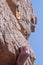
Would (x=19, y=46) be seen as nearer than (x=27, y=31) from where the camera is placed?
Yes

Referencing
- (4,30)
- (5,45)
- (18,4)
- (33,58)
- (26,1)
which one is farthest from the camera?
(26,1)

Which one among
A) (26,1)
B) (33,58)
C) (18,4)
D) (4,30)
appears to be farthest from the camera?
(26,1)

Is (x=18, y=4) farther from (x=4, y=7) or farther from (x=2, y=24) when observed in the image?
(x=2, y=24)

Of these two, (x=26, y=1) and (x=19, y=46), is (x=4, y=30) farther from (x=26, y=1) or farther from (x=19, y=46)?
(x=26, y=1)

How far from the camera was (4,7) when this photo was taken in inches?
311

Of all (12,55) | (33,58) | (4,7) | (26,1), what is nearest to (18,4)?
(26,1)

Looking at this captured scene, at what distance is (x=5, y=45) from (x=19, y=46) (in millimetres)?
749

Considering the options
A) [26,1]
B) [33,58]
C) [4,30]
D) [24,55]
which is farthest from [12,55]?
[26,1]

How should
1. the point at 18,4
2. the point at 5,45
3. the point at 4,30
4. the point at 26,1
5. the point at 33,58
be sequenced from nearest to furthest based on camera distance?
the point at 5,45 < the point at 4,30 < the point at 33,58 < the point at 18,4 < the point at 26,1

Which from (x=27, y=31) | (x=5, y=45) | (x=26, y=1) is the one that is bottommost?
(x=27, y=31)

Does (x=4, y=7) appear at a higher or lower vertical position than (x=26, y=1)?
higher

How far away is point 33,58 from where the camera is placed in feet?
25.2

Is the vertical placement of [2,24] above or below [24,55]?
above

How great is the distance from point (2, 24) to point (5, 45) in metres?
0.82
